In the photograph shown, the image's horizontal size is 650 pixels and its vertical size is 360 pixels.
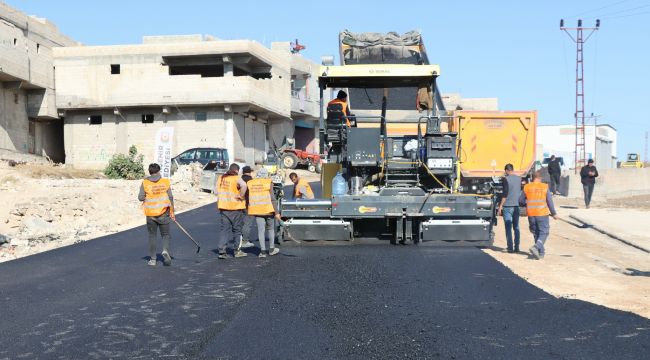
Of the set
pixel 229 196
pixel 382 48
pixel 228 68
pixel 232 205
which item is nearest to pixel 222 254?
pixel 232 205

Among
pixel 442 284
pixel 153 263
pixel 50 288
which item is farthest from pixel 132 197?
pixel 442 284

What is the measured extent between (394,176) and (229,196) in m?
3.16

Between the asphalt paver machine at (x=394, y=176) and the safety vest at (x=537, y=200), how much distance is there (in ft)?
2.19

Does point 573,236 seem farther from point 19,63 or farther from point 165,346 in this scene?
point 19,63

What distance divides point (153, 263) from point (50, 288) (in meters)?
2.18

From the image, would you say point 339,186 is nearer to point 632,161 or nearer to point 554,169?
point 554,169

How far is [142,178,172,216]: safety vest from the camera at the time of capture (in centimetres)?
1195

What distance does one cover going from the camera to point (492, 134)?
19.5 meters

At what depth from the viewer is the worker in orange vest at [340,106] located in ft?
44.1

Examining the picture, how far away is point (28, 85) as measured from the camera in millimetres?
38375

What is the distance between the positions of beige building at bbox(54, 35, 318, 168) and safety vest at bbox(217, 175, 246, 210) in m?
27.2

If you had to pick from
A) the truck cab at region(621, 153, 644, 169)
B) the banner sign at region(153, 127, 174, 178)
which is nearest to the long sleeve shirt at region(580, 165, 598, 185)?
the banner sign at region(153, 127, 174, 178)

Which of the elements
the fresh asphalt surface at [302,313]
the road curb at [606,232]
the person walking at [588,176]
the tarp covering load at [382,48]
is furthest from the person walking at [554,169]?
the fresh asphalt surface at [302,313]

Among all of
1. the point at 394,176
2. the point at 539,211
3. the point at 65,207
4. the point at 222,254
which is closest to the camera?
the point at 222,254
